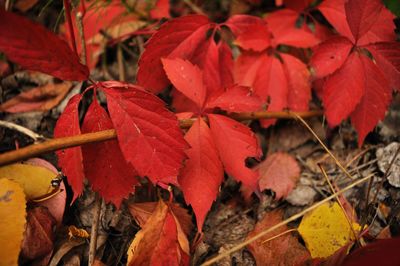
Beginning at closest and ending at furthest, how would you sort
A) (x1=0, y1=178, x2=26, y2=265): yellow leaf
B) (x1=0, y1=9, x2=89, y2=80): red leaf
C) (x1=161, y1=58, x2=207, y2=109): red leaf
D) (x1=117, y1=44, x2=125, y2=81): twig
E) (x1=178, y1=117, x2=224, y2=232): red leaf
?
(x1=0, y1=9, x2=89, y2=80): red leaf
(x1=0, y1=178, x2=26, y2=265): yellow leaf
(x1=178, y1=117, x2=224, y2=232): red leaf
(x1=161, y1=58, x2=207, y2=109): red leaf
(x1=117, y1=44, x2=125, y2=81): twig

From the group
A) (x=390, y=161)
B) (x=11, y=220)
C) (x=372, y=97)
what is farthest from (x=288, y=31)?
(x=11, y=220)

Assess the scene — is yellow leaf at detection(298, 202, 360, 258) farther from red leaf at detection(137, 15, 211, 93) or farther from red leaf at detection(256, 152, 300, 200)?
red leaf at detection(137, 15, 211, 93)

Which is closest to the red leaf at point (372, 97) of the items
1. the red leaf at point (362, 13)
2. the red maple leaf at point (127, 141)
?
the red leaf at point (362, 13)

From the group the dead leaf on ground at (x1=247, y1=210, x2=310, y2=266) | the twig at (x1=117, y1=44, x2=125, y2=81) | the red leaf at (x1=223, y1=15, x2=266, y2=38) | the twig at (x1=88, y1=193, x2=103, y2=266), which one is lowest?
the dead leaf on ground at (x1=247, y1=210, x2=310, y2=266)

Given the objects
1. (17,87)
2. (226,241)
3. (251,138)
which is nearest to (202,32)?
(251,138)

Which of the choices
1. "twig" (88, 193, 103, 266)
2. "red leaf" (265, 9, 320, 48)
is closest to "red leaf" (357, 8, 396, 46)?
"red leaf" (265, 9, 320, 48)

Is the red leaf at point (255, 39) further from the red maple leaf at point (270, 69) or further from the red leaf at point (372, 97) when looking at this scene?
the red leaf at point (372, 97)
